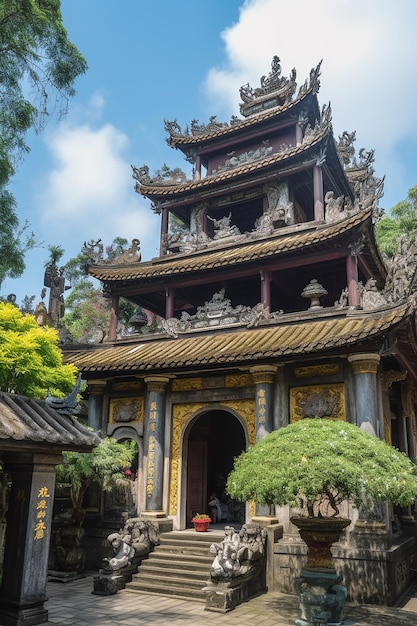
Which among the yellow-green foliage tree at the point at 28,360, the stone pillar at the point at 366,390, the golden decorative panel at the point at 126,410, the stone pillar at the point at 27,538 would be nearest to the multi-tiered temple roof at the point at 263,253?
the stone pillar at the point at 366,390

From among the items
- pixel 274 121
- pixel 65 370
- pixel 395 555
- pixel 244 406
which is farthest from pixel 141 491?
pixel 274 121

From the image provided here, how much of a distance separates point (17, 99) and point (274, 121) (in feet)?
25.6

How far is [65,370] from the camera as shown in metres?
9.06

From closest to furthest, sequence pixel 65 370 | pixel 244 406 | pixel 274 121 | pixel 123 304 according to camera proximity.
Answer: pixel 65 370, pixel 244 406, pixel 274 121, pixel 123 304

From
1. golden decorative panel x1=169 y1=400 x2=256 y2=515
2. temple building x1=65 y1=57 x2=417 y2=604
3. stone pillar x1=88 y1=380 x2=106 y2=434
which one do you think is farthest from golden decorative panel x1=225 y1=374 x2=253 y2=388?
stone pillar x1=88 y1=380 x2=106 y2=434

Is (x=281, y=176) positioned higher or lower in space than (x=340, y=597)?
higher

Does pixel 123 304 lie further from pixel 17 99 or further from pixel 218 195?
pixel 17 99

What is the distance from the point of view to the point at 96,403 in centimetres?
1352

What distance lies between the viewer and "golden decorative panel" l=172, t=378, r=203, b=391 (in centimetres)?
1252

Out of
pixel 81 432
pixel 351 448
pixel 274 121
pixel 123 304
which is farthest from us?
pixel 123 304

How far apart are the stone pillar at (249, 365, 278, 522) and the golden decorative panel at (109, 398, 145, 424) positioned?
10.8 feet

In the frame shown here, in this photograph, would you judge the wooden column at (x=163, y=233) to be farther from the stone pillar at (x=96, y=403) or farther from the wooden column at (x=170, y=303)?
the stone pillar at (x=96, y=403)

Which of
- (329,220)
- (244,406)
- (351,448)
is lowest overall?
(351,448)

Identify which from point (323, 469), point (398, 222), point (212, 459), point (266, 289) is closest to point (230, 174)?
point (266, 289)
